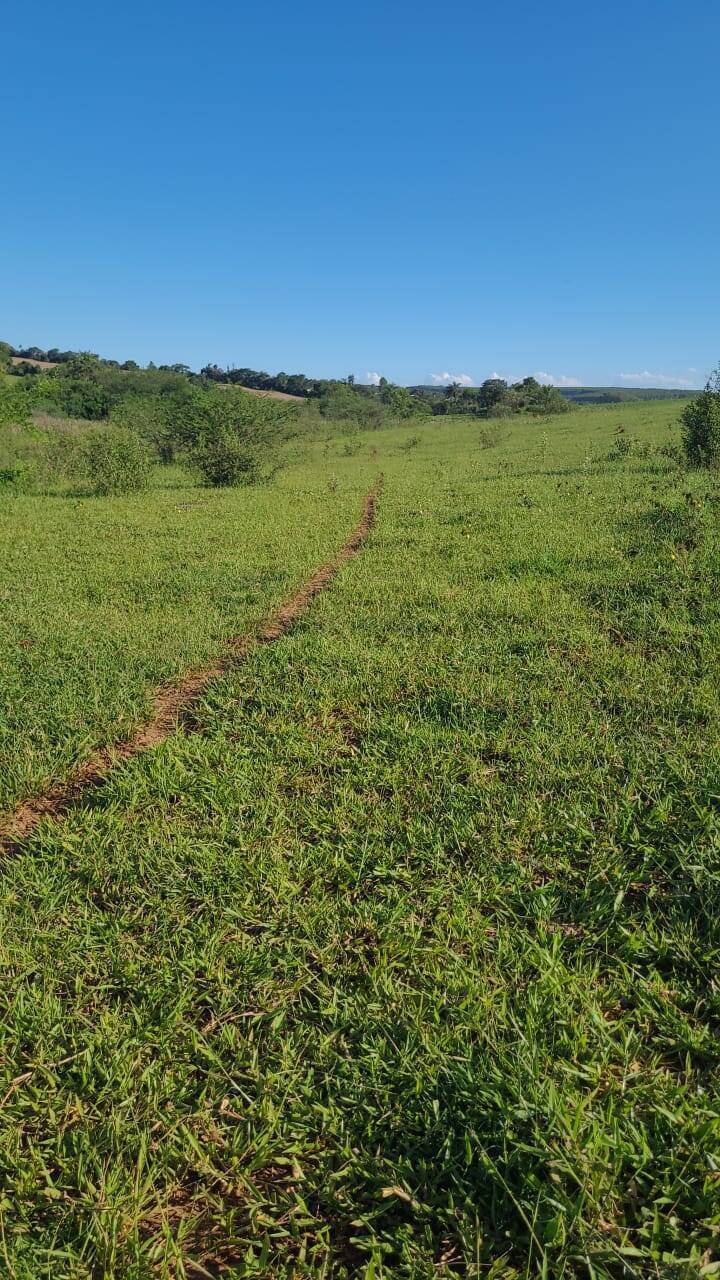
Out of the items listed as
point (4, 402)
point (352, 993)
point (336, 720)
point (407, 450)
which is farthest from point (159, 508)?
point (407, 450)

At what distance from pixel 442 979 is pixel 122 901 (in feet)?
4.74

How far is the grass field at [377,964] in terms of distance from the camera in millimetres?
1528

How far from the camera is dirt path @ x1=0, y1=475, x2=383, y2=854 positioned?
3393 mm

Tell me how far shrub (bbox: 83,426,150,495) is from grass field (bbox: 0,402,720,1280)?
48.8 feet

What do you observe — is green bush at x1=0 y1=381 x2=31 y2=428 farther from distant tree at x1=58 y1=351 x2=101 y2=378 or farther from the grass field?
distant tree at x1=58 y1=351 x2=101 y2=378

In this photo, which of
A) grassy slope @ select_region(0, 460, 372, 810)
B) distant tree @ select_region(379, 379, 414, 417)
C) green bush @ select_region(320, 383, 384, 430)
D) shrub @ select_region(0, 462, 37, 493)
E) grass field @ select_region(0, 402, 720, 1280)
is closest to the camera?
grass field @ select_region(0, 402, 720, 1280)

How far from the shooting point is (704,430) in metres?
16.0

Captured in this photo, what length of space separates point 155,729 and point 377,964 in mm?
2734

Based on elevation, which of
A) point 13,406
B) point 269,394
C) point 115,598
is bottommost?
point 115,598

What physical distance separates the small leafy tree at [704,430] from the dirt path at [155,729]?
13079 millimetres

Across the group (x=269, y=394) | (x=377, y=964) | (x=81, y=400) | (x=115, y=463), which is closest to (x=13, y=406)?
(x=115, y=463)

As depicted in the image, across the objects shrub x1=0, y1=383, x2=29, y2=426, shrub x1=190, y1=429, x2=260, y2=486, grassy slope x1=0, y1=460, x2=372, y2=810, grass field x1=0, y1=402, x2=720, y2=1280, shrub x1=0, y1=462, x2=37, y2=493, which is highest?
shrub x1=0, y1=383, x2=29, y2=426

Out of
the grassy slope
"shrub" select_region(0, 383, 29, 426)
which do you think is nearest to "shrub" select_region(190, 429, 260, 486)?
the grassy slope

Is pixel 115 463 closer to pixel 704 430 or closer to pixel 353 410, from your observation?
pixel 704 430
